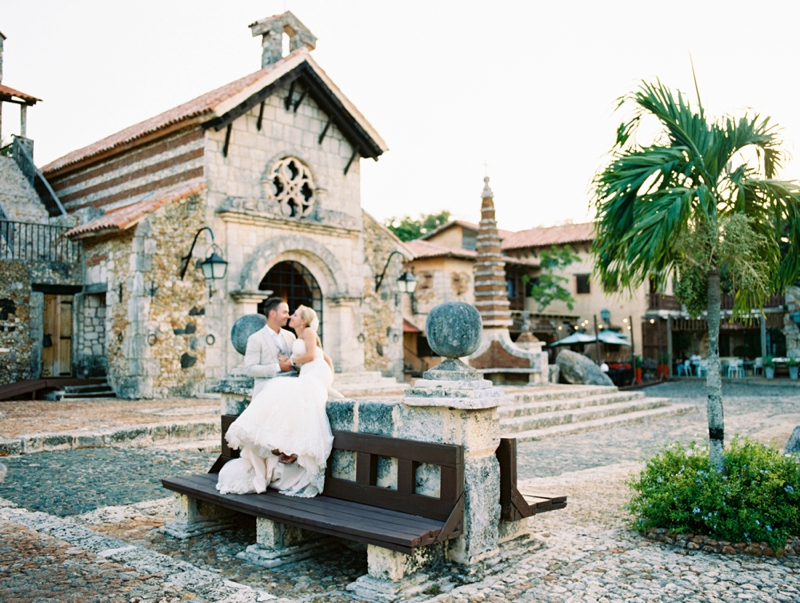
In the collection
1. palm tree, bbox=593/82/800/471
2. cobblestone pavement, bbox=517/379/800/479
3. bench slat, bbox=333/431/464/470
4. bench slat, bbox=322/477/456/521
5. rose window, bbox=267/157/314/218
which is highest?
rose window, bbox=267/157/314/218

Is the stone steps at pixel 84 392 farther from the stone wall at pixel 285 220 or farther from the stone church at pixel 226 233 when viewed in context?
the stone wall at pixel 285 220

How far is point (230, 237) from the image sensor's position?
45.9 ft

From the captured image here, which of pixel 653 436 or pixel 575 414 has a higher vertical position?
pixel 575 414

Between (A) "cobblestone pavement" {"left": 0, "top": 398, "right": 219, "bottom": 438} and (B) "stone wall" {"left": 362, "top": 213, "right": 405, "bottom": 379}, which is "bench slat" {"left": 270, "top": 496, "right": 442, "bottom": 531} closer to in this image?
(A) "cobblestone pavement" {"left": 0, "top": 398, "right": 219, "bottom": 438}

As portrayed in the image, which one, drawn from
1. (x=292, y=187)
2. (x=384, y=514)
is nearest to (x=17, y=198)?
(x=292, y=187)

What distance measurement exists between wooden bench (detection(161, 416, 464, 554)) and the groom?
0.84m

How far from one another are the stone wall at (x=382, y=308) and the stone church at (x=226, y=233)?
31mm

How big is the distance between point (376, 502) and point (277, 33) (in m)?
14.1

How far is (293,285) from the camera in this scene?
15.8 m

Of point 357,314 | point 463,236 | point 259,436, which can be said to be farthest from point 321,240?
point 463,236

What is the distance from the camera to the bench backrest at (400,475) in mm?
4012

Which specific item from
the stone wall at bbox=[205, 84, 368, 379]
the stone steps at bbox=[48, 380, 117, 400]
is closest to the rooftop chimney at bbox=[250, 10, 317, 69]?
the stone wall at bbox=[205, 84, 368, 379]

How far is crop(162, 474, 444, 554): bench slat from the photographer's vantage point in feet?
12.0

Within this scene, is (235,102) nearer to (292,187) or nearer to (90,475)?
(292,187)
